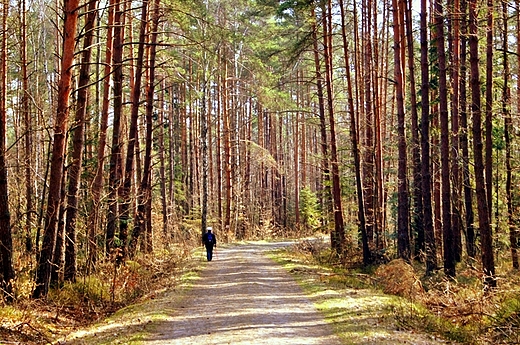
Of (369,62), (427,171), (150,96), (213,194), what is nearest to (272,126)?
(213,194)

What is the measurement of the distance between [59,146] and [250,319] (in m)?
5.07

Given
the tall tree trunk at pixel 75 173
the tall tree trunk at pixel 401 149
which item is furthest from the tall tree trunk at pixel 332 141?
the tall tree trunk at pixel 75 173

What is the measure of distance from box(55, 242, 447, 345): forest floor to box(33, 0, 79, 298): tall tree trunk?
5.85 feet

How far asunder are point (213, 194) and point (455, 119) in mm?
32444

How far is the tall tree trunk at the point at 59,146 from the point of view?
1006cm

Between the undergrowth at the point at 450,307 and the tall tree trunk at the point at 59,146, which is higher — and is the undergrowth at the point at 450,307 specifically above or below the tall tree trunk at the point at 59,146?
below

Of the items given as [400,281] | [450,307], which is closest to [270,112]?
[400,281]

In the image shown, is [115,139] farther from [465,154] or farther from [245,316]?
[465,154]

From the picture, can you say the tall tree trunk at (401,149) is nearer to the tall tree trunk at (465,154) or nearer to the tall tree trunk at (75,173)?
the tall tree trunk at (465,154)

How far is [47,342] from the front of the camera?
816 centimetres

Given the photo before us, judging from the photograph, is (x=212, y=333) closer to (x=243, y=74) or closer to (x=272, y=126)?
(x=243, y=74)

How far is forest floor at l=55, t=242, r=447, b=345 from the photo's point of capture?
25.0ft

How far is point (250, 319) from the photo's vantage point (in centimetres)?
898

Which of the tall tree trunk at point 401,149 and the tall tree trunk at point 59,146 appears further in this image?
the tall tree trunk at point 401,149
